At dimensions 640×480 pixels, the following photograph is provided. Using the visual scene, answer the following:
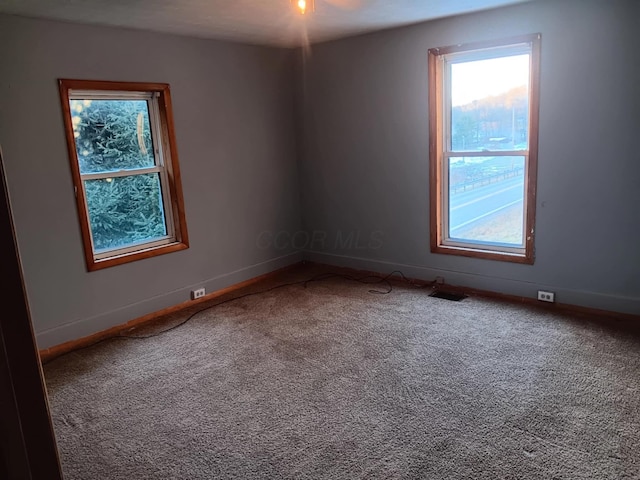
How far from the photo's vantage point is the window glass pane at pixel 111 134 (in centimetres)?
369

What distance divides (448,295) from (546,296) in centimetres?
79

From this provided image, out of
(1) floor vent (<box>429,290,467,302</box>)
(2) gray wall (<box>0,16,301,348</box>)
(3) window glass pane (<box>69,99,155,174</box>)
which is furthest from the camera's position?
(1) floor vent (<box>429,290,467,302</box>)

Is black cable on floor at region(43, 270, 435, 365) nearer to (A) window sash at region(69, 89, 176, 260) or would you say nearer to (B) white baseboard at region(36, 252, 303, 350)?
(B) white baseboard at region(36, 252, 303, 350)

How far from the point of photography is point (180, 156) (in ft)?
13.9

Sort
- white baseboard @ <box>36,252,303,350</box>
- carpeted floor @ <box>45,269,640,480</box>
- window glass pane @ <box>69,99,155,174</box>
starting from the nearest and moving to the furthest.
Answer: carpeted floor @ <box>45,269,640,480</box>, white baseboard @ <box>36,252,303,350</box>, window glass pane @ <box>69,99,155,174</box>

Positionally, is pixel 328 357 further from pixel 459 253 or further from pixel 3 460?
pixel 3 460

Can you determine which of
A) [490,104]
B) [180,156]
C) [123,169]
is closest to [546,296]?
[490,104]

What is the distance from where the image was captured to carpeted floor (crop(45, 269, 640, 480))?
7.24 feet

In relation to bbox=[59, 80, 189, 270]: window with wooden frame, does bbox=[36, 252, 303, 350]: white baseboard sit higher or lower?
lower

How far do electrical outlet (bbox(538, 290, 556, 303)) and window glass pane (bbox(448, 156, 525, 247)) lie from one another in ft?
1.42

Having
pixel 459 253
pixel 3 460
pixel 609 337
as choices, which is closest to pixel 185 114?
pixel 459 253

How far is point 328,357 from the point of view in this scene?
10.6ft

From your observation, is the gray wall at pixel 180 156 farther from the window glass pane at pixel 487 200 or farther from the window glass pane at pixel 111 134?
the window glass pane at pixel 487 200

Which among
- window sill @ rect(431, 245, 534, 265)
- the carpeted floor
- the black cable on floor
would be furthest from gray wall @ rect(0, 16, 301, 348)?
window sill @ rect(431, 245, 534, 265)
